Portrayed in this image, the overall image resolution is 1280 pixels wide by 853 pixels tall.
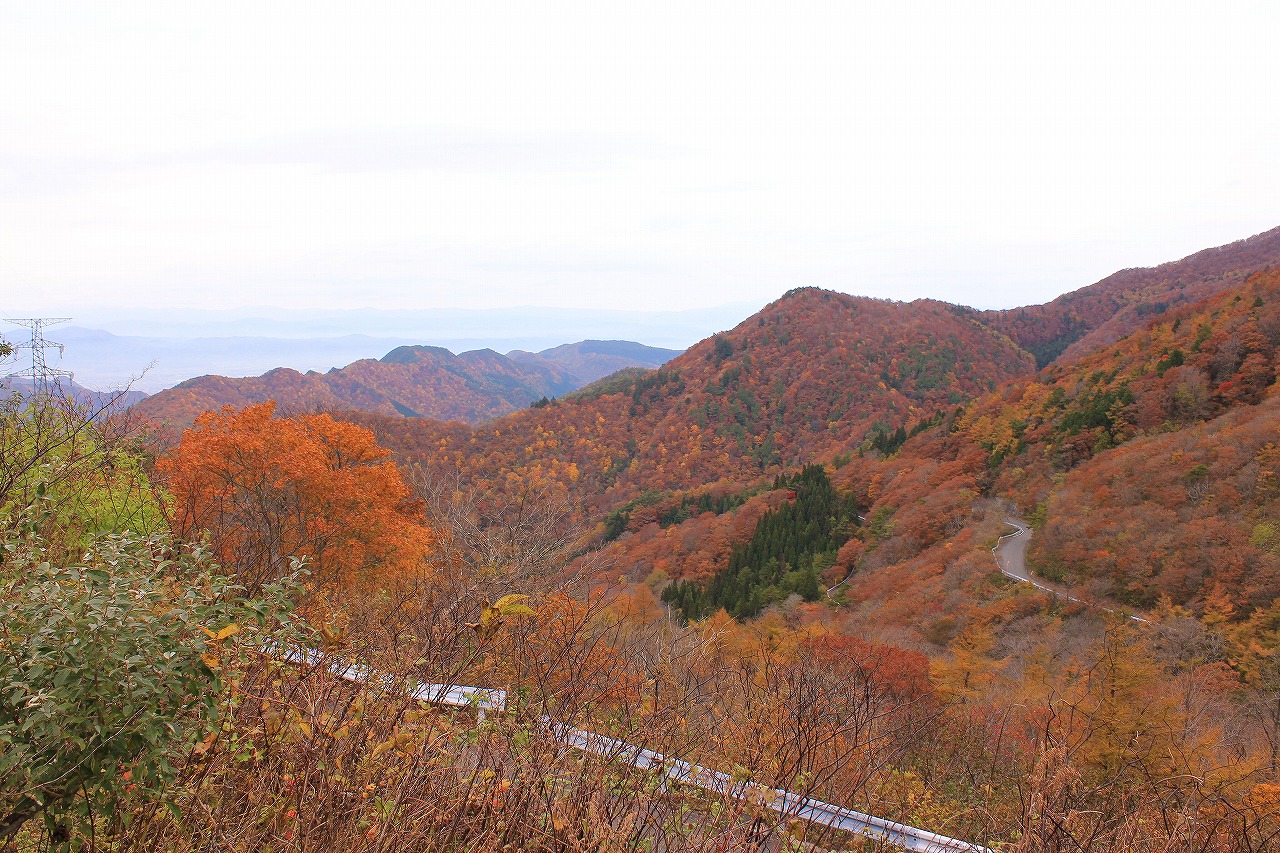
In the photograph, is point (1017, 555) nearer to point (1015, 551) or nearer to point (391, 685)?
point (1015, 551)

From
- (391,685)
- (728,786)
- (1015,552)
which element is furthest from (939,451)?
(391,685)

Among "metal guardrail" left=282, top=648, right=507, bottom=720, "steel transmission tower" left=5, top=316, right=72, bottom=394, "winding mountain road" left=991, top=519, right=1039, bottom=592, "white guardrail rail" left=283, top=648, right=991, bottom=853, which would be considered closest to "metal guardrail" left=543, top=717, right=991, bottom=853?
"white guardrail rail" left=283, top=648, right=991, bottom=853

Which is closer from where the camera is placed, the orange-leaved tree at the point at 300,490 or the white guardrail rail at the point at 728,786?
the white guardrail rail at the point at 728,786

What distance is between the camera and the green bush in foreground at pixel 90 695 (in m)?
2.42

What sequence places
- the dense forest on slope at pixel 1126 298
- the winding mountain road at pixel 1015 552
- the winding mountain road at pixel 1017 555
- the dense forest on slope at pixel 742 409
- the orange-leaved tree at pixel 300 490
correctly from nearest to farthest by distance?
the orange-leaved tree at pixel 300 490
the winding mountain road at pixel 1017 555
the winding mountain road at pixel 1015 552
the dense forest on slope at pixel 742 409
the dense forest on slope at pixel 1126 298

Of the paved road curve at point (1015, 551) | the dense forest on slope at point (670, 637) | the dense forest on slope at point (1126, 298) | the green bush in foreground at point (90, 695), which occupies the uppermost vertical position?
the dense forest on slope at point (1126, 298)

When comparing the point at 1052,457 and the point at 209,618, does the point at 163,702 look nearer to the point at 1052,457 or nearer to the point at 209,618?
the point at 209,618

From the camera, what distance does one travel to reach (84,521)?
Answer: 985 cm

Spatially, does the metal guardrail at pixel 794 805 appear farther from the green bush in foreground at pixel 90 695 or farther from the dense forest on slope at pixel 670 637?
the green bush in foreground at pixel 90 695

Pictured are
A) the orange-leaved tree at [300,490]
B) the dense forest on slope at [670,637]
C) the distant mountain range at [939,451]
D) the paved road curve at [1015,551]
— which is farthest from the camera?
the paved road curve at [1015,551]

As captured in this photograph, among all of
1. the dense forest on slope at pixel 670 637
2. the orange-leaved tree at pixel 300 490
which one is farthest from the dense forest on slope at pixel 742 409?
the orange-leaved tree at pixel 300 490

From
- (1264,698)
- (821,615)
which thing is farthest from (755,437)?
(1264,698)

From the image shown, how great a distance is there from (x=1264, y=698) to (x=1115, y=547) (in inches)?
514

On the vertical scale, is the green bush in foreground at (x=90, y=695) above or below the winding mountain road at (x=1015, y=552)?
above
